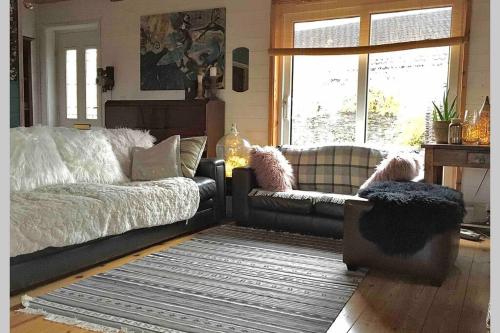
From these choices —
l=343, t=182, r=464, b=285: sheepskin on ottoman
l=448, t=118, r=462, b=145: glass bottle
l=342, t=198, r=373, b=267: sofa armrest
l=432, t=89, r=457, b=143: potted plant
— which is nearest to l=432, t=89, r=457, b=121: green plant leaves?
l=432, t=89, r=457, b=143: potted plant

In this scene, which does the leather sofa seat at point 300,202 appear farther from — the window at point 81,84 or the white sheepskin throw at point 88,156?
the window at point 81,84

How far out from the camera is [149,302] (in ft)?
8.14

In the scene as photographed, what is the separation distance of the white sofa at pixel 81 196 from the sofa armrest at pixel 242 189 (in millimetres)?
199

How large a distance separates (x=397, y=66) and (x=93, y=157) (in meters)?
3.13

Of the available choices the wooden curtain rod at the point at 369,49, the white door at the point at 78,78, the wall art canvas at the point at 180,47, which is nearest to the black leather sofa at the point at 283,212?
the wooden curtain rod at the point at 369,49

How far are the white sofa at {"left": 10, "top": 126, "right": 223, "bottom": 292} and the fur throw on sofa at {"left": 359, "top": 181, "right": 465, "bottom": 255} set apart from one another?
153 centimetres

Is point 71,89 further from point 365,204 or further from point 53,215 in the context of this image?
point 365,204

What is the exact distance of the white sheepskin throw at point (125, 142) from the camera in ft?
14.2

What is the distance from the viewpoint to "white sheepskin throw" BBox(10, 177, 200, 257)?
2572 millimetres

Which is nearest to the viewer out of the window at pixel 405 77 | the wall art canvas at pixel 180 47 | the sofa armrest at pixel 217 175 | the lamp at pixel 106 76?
the sofa armrest at pixel 217 175

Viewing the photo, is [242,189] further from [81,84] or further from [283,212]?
[81,84]

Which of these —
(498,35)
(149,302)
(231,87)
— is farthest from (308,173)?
(498,35)

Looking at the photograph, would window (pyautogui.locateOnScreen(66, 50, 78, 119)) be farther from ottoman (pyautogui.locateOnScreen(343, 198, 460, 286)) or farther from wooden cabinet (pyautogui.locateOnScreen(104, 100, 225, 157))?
ottoman (pyautogui.locateOnScreen(343, 198, 460, 286))

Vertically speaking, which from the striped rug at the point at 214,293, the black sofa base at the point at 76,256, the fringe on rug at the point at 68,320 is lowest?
the fringe on rug at the point at 68,320
